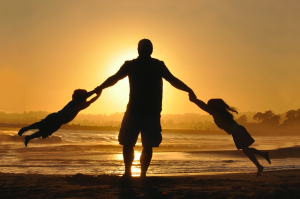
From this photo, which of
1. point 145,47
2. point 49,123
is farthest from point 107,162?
point 145,47

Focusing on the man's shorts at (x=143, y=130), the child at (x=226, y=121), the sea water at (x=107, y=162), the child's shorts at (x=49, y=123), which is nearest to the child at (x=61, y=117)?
the child's shorts at (x=49, y=123)

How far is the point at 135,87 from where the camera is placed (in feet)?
15.1

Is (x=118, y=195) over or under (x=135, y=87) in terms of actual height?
under

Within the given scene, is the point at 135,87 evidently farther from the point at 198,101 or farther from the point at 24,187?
the point at 24,187

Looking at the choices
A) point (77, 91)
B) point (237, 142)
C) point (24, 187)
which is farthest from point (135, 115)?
point (237, 142)

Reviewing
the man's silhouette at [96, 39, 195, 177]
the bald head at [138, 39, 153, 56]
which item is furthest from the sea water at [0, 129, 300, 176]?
the bald head at [138, 39, 153, 56]

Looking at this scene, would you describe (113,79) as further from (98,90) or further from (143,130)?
(143,130)

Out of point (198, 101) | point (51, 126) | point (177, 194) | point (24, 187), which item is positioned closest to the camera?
point (177, 194)

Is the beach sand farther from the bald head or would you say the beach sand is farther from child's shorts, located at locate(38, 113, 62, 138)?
the bald head

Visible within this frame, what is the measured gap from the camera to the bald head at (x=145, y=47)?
4.68m

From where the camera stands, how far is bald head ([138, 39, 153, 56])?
468 centimetres

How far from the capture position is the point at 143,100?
4543 mm

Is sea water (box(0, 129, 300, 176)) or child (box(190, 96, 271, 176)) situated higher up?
child (box(190, 96, 271, 176))

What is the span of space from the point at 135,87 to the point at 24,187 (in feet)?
6.62
